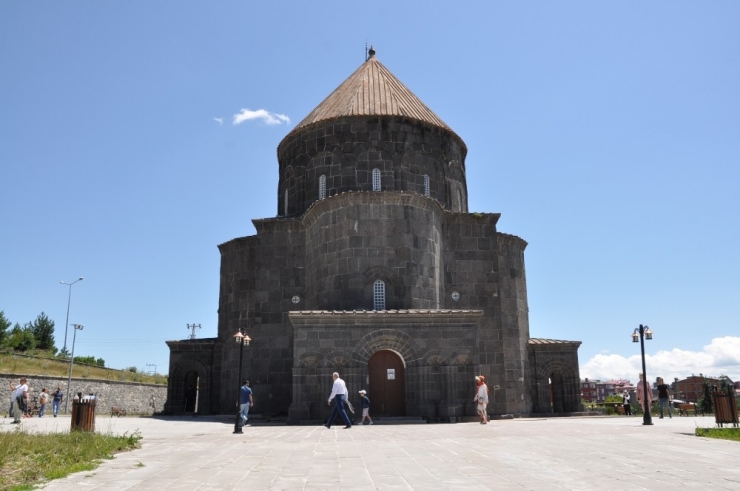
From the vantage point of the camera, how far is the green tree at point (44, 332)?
6206 cm

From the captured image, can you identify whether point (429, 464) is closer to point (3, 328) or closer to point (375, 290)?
point (375, 290)

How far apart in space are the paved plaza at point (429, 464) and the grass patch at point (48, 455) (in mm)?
330

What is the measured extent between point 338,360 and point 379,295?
3915 millimetres

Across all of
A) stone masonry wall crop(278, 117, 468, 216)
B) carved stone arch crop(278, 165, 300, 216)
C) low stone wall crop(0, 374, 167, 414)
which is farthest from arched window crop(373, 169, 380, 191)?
low stone wall crop(0, 374, 167, 414)

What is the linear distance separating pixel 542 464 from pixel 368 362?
13.3m

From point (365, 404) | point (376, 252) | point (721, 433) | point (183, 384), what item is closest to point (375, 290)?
point (376, 252)

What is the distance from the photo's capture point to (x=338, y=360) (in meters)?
22.3

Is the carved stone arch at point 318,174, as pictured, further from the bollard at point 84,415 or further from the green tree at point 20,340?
the green tree at point 20,340

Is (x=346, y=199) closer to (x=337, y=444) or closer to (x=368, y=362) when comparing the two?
(x=368, y=362)

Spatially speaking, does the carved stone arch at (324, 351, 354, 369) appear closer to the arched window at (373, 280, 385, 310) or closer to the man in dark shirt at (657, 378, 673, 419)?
the arched window at (373, 280, 385, 310)

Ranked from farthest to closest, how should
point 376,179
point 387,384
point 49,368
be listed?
point 49,368
point 376,179
point 387,384

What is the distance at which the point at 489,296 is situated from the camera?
28.3 m

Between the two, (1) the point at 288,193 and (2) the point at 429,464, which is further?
(1) the point at 288,193

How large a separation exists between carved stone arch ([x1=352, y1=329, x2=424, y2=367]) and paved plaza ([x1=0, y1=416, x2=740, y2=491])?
7684 millimetres
